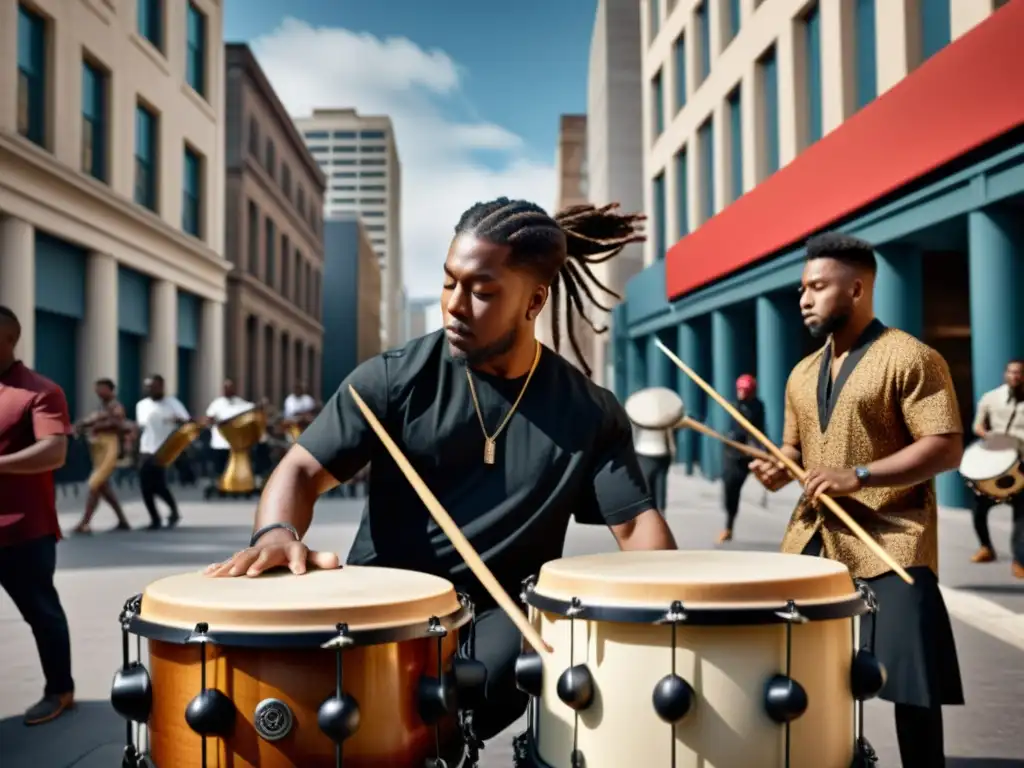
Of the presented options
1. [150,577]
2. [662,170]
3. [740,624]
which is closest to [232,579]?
[740,624]

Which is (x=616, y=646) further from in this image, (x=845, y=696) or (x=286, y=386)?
(x=286, y=386)

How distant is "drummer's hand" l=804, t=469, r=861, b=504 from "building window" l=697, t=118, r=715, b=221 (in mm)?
20986

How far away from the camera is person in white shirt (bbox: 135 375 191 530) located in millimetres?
12164

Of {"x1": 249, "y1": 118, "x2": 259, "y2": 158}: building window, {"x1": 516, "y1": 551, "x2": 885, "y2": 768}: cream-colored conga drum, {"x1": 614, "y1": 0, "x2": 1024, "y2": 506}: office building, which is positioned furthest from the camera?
{"x1": 249, "y1": 118, "x2": 259, "y2": 158}: building window

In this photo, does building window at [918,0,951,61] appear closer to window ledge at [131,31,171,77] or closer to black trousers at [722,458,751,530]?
black trousers at [722,458,751,530]

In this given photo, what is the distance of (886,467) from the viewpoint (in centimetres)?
317

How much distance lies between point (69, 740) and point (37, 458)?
111 centimetres

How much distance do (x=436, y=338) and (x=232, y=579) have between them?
90 cm

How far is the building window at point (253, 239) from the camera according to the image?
37.2 meters

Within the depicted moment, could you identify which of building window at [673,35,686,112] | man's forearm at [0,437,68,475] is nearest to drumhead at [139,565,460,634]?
man's forearm at [0,437,68,475]

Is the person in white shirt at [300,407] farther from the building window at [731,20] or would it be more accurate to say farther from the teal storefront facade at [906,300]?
the building window at [731,20]

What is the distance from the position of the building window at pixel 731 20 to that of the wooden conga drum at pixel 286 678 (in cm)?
2091

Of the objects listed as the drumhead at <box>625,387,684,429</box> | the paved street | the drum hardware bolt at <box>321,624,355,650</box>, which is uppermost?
the drumhead at <box>625,387,684,429</box>

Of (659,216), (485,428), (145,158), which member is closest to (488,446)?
(485,428)
